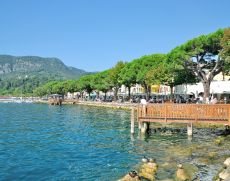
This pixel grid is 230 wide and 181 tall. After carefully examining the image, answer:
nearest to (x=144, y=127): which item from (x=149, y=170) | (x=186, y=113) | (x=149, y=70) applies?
(x=186, y=113)

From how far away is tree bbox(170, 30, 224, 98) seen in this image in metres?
64.9

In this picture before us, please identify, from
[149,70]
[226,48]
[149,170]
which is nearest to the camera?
[149,170]

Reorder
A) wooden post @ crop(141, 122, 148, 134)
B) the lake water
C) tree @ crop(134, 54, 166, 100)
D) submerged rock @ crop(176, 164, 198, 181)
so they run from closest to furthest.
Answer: submerged rock @ crop(176, 164, 198, 181)
the lake water
wooden post @ crop(141, 122, 148, 134)
tree @ crop(134, 54, 166, 100)

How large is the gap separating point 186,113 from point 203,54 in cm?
2929

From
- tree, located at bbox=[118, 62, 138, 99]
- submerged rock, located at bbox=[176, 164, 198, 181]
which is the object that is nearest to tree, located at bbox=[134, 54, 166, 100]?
tree, located at bbox=[118, 62, 138, 99]

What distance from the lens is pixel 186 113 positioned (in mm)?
41000

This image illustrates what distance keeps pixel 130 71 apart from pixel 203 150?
77081 mm

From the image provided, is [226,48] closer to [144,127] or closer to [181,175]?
[144,127]

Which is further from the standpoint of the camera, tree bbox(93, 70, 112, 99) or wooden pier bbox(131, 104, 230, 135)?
tree bbox(93, 70, 112, 99)

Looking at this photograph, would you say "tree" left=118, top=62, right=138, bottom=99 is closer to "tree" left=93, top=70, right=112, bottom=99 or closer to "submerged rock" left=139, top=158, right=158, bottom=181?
"tree" left=93, top=70, right=112, bottom=99

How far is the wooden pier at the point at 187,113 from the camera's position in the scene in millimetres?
39188

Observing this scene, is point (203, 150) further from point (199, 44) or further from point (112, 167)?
point (199, 44)

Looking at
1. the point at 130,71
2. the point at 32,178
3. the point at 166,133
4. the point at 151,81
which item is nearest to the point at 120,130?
the point at 166,133

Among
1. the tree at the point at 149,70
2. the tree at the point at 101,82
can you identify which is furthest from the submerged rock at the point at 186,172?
the tree at the point at 101,82
